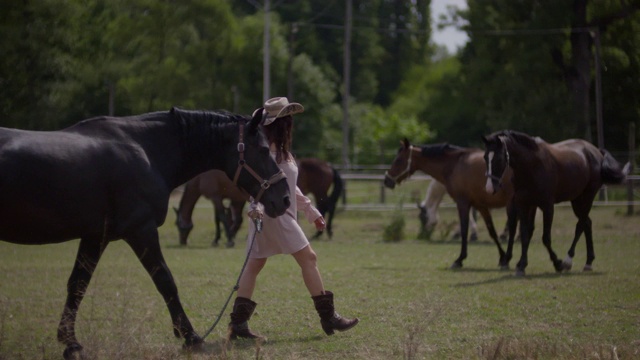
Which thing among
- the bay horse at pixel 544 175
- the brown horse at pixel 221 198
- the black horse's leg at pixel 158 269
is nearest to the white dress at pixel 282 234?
the black horse's leg at pixel 158 269

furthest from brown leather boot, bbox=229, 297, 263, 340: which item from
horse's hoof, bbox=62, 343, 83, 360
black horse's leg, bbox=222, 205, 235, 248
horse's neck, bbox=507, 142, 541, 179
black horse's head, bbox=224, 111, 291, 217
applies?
black horse's leg, bbox=222, 205, 235, 248

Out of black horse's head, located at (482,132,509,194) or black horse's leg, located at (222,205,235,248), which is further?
black horse's leg, located at (222,205,235,248)

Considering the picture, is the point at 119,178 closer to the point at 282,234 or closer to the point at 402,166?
the point at 282,234

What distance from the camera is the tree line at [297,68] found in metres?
21.0

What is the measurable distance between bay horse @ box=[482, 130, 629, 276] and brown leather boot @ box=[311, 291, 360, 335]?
5872 mm

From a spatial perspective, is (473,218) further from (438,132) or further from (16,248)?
(438,132)

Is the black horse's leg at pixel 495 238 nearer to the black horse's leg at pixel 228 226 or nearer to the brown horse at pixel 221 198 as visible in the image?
the brown horse at pixel 221 198

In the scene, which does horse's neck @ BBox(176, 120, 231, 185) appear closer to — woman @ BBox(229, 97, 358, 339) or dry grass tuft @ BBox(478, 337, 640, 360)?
woman @ BBox(229, 97, 358, 339)

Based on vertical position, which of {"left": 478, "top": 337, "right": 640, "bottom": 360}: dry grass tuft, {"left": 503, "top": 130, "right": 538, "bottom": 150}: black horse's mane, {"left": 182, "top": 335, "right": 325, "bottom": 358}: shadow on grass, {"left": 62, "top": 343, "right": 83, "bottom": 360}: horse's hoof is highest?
{"left": 503, "top": 130, "right": 538, "bottom": 150}: black horse's mane

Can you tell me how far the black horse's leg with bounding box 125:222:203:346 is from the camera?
7.02 meters

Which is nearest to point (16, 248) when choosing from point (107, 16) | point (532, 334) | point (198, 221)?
point (107, 16)

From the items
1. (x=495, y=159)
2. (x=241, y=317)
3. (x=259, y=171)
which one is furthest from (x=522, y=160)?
(x=259, y=171)

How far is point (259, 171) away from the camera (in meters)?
7.31

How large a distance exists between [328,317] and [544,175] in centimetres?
674
